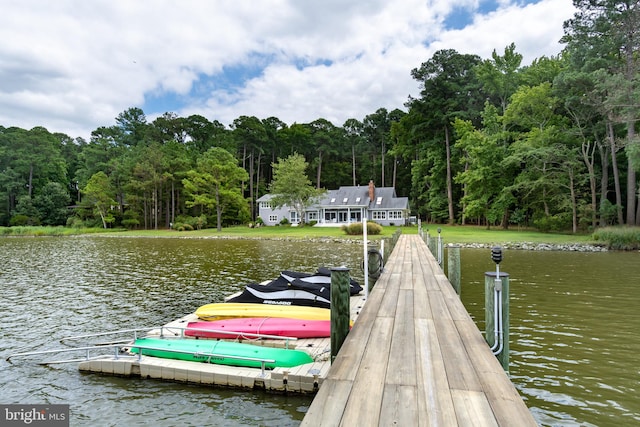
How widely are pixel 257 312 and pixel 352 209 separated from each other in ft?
132

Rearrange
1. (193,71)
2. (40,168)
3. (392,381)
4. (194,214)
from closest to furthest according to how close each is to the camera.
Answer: (392,381) < (193,71) < (194,214) < (40,168)

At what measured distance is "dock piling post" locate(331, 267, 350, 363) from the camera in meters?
4.36

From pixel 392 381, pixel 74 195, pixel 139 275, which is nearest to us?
pixel 392 381

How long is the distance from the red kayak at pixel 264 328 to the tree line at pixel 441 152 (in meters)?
23.9

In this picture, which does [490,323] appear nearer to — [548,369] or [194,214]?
[548,369]

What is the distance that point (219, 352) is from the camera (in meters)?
5.94

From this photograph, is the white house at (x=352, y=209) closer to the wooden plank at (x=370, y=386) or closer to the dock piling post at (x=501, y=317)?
the dock piling post at (x=501, y=317)

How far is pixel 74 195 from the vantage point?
65375mm

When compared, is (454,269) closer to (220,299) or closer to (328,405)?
(328,405)

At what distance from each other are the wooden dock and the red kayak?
58.1 inches

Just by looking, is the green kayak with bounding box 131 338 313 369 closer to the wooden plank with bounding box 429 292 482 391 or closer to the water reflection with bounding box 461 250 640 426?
the wooden plank with bounding box 429 292 482 391

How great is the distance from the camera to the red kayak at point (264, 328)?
6.86 m

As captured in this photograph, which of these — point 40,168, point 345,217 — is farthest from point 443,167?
point 40,168

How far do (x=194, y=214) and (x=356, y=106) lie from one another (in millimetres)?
38078
